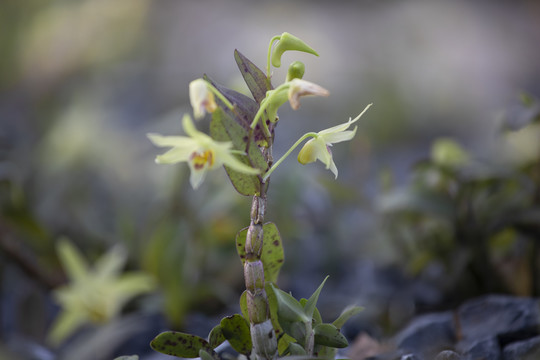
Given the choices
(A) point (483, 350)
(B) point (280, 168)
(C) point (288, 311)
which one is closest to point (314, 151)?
(C) point (288, 311)

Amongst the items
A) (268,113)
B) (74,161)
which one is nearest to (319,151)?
(268,113)

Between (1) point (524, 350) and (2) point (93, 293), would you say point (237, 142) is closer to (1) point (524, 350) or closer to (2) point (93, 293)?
(1) point (524, 350)

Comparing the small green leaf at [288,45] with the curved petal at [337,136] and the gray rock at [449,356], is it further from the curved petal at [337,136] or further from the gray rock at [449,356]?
the gray rock at [449,356]

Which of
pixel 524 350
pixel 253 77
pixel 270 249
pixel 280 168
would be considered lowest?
pixel 524 350

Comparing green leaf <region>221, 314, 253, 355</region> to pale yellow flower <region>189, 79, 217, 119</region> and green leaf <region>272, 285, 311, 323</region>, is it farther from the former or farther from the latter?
pale yellow flower <region>189, 79, 217, 119</region>

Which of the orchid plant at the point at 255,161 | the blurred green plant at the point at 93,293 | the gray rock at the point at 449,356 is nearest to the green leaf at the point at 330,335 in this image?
the orchid plant at the point at 255,161

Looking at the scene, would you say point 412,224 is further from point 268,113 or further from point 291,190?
point 268,113
